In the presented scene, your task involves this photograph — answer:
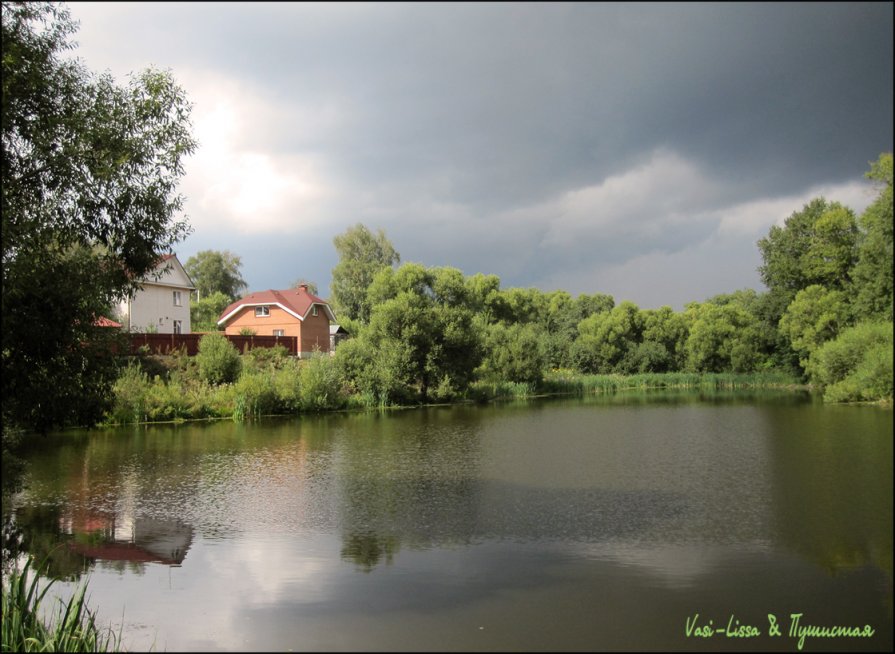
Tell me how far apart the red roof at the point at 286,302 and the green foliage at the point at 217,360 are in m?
21.5

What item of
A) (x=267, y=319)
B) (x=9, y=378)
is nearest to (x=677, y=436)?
(x=9, y=378)

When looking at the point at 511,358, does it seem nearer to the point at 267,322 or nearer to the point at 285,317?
the point at 285,317

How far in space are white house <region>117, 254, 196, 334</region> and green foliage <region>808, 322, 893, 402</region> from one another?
136ft

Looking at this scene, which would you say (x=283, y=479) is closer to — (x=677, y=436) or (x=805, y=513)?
(x=805, y=513)

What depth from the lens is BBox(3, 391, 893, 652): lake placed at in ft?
22.0

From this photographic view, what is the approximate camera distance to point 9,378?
7887mm

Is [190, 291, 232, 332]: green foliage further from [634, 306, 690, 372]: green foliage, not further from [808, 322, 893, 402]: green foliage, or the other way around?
[808, 322, 893, 402]: green foliage

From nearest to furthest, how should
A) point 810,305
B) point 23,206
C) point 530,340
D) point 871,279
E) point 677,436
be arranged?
point 871,279, point 810,305, point 23,206, point 677,436, point 530,340

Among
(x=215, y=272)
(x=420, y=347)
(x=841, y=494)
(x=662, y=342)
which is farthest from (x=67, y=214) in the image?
(x=215, y=272)

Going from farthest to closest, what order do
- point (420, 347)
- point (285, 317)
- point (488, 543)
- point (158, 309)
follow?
point (285, 317), point (158, 309), point (420, 347), point (488, 543)

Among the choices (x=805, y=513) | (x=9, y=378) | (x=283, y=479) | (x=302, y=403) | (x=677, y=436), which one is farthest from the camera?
(x=302, y=403)

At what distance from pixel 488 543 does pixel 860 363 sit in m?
6.07

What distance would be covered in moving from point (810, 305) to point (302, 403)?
27733 mm

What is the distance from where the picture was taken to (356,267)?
2414 inches
